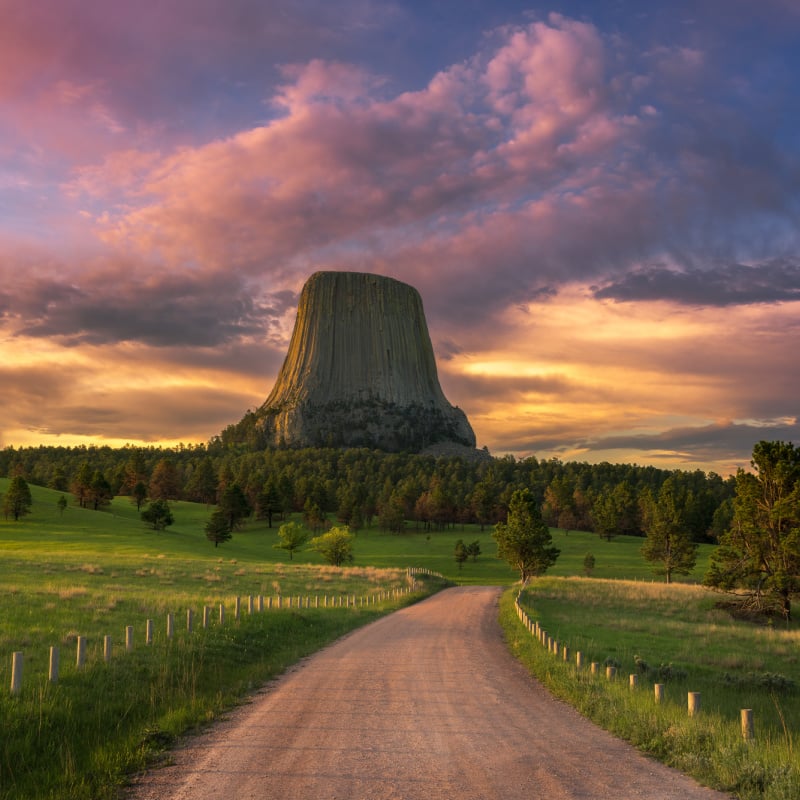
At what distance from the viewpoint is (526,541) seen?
6988 centimetres

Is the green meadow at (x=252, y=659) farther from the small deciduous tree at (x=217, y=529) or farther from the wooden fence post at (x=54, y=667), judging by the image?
the small deciduous tree at (x=217, y=529)

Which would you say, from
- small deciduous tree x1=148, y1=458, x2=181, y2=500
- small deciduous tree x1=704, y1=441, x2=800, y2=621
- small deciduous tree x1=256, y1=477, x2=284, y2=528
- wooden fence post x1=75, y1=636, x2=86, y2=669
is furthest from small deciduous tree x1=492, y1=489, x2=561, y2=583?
small deciduous tree x1=148, y1=458, x2=181, y2=500

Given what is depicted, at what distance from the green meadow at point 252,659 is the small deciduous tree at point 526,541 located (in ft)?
27.1

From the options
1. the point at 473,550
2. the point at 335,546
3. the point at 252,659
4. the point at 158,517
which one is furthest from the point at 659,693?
the point at 158,517

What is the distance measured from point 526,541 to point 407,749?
6178 cm

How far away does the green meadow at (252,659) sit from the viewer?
966cm

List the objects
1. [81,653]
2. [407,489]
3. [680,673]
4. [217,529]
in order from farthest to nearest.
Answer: [407,489]
[217,529]
[680,673]
[81,653]

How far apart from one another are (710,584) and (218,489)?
117m

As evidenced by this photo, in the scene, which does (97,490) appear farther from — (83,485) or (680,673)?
(680,673)

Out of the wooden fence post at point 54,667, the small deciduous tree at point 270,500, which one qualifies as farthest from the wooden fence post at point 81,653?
the small deciduous tree at point 270,500

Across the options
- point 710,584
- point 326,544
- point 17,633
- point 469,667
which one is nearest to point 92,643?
point 17,633

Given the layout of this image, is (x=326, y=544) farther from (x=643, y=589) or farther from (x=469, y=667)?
(x=469, y=667)

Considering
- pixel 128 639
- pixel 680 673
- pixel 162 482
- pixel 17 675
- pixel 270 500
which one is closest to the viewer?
pixel 17 675

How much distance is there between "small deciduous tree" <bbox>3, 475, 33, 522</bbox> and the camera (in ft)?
316
